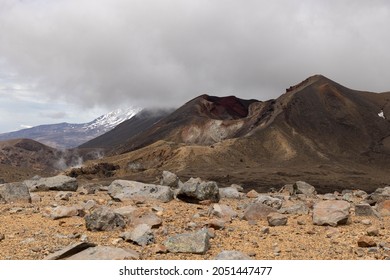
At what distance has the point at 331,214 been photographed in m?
12.4

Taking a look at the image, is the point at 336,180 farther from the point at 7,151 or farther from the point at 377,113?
the point at 7,151

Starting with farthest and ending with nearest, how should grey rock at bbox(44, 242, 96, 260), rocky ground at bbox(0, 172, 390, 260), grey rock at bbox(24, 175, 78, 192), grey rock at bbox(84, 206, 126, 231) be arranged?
grey rock at bbox(24, 175, 78, 192) → grey rock at bbox(84, 206, 126, 231) → rocky ground at bbox(0, 172, 390, 260) → grey rock at bbox(44, 242, 96, 260)

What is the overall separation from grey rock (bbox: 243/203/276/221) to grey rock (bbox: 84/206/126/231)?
4038mm

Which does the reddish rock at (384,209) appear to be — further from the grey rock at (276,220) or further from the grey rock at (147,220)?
the grey rock at (147,220)

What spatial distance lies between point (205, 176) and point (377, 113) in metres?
68.3

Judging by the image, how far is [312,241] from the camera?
33.6 feet

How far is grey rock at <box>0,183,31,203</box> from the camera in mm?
16109

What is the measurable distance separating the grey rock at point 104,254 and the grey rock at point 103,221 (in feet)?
8.82

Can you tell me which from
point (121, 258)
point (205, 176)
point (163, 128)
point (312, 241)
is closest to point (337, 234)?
point (312, 241)

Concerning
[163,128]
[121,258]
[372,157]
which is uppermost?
[163,128]

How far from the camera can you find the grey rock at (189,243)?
356 inches

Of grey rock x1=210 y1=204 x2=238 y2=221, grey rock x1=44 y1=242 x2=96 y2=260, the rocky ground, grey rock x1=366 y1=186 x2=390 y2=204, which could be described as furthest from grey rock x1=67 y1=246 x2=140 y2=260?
grey rock x1=366 y1=186 x2=390 y2=204

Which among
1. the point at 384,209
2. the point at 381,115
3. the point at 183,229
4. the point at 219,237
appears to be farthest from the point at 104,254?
the point at 381,115

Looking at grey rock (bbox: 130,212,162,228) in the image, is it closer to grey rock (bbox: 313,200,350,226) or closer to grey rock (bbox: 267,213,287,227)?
grey rock (bbox: 267,213,287,227)
